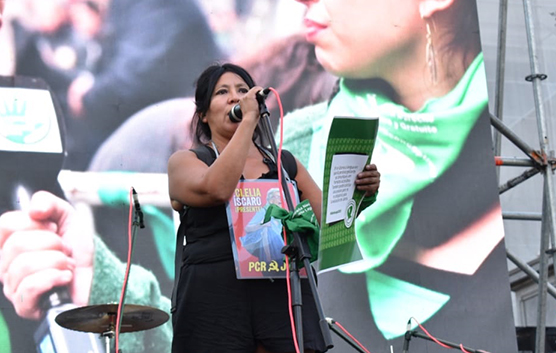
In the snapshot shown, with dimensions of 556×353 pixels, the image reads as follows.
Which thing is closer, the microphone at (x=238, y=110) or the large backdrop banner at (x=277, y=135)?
the microphone at (x=238, y=110)

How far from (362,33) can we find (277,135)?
35.3 inches

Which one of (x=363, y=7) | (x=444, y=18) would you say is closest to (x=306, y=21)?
(x=363, y=7)

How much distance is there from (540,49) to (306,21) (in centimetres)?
247

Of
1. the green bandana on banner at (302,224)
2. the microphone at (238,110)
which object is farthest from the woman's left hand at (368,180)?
the microphone at (238,110)

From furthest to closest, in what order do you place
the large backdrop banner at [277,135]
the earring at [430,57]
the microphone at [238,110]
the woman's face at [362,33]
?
1. the earring at [430,57]
2. the woman's face at [362,33]
3. the large backdrop banner at [277,135]
4. the microphone at [238,110]

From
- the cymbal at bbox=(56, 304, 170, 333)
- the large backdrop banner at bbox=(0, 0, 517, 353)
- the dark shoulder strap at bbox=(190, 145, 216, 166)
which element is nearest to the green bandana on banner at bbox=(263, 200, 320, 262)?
the dark shoulder strap at bbox=(190, 145, 216, 166)

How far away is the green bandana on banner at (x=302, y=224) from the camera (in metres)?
1.64

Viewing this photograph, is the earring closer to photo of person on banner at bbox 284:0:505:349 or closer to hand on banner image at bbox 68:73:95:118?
photo of person on banner at bbox 284:0:505:349

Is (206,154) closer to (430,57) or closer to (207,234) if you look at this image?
(207,234)

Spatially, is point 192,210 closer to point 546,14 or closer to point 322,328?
point 322,328

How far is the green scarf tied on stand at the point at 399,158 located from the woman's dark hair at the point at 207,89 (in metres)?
2.30

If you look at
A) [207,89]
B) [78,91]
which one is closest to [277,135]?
[78,91]

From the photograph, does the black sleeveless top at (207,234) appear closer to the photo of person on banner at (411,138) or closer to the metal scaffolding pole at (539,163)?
the photo of person on banner at (411,138)

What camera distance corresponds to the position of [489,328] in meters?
4.47
